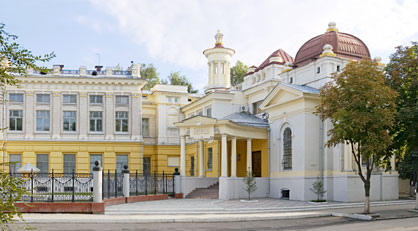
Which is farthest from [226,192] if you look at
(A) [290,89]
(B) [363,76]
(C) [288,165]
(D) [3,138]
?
(D) [3,138]

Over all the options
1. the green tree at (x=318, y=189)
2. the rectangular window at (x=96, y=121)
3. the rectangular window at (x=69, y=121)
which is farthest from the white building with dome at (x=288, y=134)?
the rectangular window at (x=69, y=121)

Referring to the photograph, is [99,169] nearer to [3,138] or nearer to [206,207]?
[206,207]

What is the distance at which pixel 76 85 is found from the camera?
37781 millimetres

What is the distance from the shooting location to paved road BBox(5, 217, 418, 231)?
629 inches

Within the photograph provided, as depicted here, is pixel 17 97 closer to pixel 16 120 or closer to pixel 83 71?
pixel 16 120

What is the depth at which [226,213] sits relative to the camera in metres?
20.6

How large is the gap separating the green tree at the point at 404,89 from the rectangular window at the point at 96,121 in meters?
23.6

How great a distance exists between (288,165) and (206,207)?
711 centimetres

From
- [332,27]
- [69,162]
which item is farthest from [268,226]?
[69,162]

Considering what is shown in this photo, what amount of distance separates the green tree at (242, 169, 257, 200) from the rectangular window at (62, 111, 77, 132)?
16552 mm

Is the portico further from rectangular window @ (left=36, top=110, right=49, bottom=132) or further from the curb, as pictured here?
rectangular window @ (left=36, top=110, right=49, bottom=132)

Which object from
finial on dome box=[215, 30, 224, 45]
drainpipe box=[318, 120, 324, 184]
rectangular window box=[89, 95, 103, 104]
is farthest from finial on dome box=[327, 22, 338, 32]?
rectangular window box=[89, 95, 103, 104]

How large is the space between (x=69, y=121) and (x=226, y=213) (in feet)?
69.2

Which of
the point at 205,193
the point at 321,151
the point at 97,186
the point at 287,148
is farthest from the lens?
the point at 205,193
